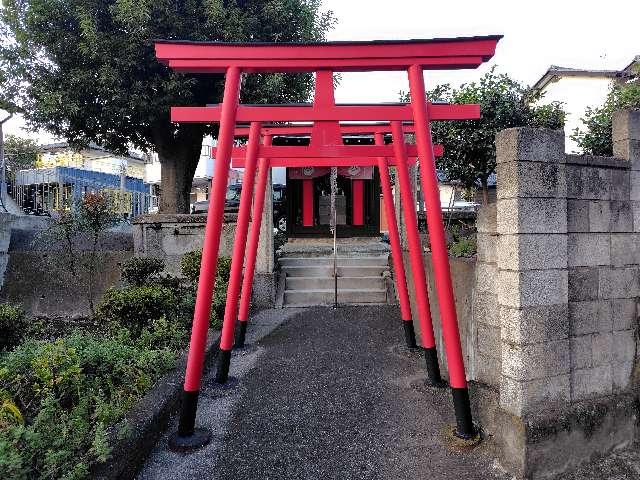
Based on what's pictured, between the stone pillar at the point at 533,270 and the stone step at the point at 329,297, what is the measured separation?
666 centimetres

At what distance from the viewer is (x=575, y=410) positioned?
11.3ft

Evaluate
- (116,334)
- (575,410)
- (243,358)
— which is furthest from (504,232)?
(116,334)

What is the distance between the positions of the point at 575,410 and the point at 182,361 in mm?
4341

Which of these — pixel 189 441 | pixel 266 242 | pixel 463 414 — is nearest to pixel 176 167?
pixel 266 242

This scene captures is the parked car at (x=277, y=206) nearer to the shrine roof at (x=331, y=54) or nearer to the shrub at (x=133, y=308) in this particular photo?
the shrub at (x=133, y=308)

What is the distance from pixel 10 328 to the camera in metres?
5.64

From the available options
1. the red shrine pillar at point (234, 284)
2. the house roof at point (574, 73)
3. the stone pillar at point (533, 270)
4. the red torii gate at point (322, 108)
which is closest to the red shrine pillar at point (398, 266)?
the red shrine pillar at point (234, 284)

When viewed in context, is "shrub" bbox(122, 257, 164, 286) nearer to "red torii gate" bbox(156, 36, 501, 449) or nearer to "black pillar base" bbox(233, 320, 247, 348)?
"black pillar base" bbox(233, 320, 247, 348)

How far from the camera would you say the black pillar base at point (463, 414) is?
383 centimetres

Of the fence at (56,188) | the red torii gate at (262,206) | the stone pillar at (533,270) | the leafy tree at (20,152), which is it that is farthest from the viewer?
the leafy tree at (20,152)

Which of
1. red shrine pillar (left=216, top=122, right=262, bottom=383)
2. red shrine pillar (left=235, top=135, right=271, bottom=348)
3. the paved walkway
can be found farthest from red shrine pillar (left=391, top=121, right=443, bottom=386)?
red shrine pillar (left=235, top=135, right=271, bottom=348)

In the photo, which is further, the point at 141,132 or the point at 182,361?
the point at 141,132

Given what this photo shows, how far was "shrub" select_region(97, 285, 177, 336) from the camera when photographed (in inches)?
257

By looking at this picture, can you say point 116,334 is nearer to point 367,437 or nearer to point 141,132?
point 367,437
